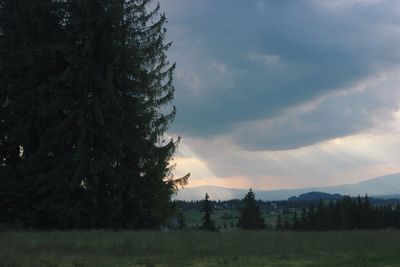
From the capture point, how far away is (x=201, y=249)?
54.6ft

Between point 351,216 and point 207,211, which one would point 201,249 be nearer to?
point 207,211

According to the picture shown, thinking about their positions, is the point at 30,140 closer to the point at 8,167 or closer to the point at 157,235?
the point at 8,167

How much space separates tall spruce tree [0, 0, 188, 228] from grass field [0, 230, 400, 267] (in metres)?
7.47

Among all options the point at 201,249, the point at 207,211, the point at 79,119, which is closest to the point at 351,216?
the point at 207,211

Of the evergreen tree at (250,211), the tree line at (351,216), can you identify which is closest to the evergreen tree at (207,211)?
the evergreen tree at (250,211)

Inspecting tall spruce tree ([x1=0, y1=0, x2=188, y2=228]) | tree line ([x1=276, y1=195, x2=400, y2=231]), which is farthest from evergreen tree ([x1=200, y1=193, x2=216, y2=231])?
tall spruce tree ([x1=0, y1=0, x2=188, y2=228])

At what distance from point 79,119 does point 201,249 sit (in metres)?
11.4

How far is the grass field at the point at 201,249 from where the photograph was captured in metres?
13.4

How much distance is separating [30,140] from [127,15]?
27.5ft

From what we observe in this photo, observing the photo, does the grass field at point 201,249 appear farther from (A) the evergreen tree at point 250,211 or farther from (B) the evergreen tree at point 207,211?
(A) the evergreen tree at point 250,211

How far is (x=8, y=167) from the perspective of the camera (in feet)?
87.8

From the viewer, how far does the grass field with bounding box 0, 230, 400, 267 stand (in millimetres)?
13355

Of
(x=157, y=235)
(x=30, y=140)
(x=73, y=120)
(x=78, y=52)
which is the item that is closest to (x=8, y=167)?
(x=30, y=140)

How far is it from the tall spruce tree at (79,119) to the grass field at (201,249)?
294 inches
